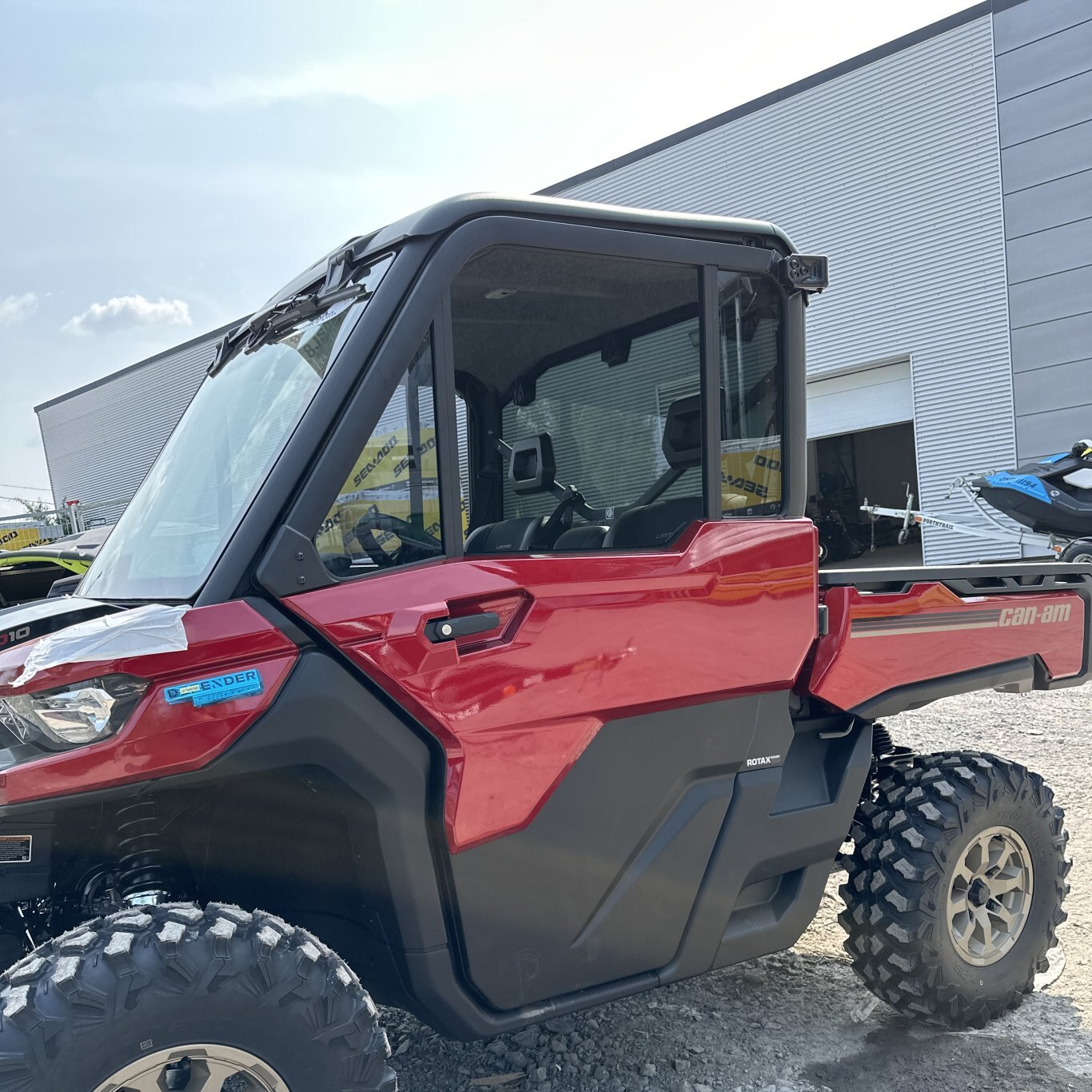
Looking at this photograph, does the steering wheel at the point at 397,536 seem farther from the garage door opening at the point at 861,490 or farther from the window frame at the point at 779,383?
the garage door opening at the point at 861,490

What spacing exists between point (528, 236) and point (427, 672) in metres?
1.02

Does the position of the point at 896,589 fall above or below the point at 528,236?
below

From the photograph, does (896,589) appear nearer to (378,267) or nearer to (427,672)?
(427,672)

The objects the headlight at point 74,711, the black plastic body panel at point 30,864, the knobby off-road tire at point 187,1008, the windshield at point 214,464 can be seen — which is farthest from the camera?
the windshield at point 214,464

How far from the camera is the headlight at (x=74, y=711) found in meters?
1.82

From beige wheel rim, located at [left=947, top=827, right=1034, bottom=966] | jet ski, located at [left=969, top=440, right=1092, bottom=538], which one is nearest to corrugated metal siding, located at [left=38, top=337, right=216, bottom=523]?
jet ski, located at [left=969, top=440, right=1092, bottom=538]

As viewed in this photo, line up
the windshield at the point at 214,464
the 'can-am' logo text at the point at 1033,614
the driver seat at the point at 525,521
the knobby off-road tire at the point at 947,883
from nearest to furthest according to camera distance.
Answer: the windshield at the point at 214,464
the driver seat at the point at 525,521
the knobby off-road tire at the point at 947,883
the 'can-am' logo text at the point at 1033,614

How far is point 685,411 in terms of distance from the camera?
2611mm

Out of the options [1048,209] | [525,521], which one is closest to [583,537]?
[525,521]

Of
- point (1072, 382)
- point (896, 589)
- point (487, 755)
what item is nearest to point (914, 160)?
point (1072, 382)

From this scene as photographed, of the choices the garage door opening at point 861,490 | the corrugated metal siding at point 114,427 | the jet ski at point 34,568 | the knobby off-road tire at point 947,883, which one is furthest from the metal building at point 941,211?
the corrugated metal siding at point 114,427

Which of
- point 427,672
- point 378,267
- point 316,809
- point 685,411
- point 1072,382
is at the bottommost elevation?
point 316,809

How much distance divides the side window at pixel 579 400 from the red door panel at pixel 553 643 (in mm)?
148

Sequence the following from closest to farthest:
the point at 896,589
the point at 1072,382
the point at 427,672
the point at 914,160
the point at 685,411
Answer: the point at 427,672 → the point at 685,411 → the point at 896,589 → the point at 1072,382 → the point at 914,160
